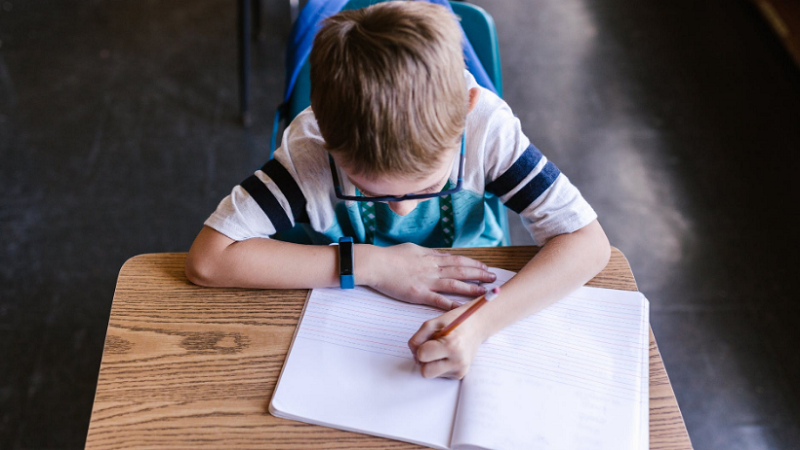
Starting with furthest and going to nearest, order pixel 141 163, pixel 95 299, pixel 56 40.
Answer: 1. pixel 56 40
2. pixel 141 163
3. pixel 95 299

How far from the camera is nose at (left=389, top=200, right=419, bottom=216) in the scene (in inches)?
34.3

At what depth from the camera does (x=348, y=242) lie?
0.83m

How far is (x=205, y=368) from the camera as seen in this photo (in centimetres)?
73

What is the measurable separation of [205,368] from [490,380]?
13.8 inches

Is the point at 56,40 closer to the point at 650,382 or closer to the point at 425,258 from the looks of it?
the point at 425,258

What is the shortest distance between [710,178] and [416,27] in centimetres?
168

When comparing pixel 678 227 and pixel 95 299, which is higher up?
pixel 678 227

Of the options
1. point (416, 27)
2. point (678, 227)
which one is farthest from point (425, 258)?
point (678, 227)

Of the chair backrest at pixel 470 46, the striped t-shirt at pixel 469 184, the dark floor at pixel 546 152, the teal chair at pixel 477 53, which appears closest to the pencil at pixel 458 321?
the striped t-shirt at pixel 469 184

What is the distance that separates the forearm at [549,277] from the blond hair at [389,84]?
217 mm

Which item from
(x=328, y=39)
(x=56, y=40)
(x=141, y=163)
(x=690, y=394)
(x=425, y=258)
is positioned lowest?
(x=690, y=394)

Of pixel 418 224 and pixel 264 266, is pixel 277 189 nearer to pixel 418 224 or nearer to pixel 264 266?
pixel 264 266

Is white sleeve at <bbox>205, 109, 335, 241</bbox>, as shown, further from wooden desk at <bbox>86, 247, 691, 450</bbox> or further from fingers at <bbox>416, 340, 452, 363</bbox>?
fingers at <bbox>416, 340, 452, 363</bbox>

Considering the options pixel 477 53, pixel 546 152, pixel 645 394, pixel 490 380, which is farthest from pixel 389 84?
pixel 546 152
